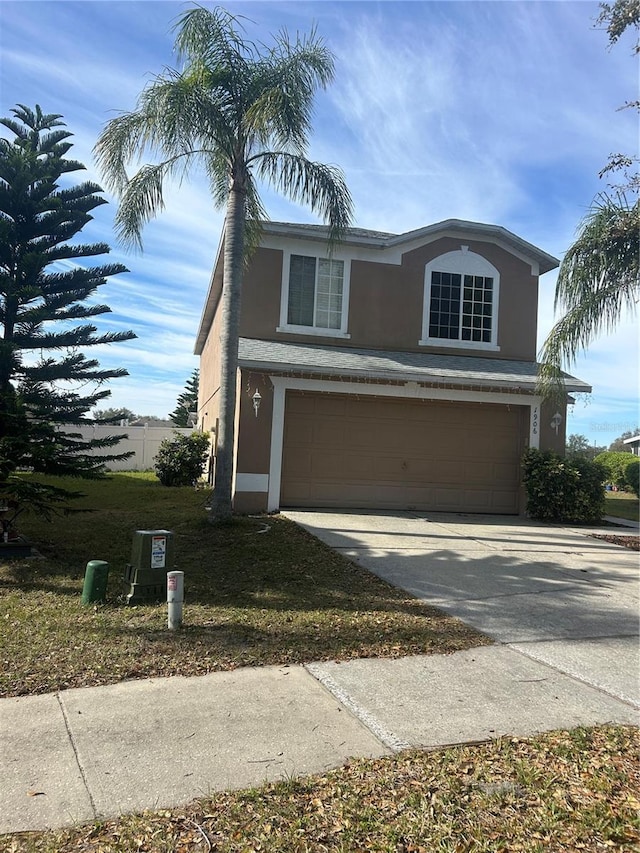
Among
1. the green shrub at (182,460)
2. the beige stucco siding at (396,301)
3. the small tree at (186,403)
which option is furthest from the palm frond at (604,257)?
the small tree at (186,403)

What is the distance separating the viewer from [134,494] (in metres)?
15.5

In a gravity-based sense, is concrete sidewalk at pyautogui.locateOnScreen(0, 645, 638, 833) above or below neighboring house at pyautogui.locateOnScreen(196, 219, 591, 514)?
below

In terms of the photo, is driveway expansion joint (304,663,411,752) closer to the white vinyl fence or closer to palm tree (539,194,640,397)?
palm tree (539,194,640,397)

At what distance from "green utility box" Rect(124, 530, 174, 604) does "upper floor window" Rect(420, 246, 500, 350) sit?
9.48m

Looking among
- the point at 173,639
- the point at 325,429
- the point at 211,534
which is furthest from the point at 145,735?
the point at 325,429

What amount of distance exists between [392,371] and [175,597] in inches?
310

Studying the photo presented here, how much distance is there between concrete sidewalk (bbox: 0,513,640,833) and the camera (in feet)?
10.3

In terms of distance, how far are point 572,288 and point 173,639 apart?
24.1 ft

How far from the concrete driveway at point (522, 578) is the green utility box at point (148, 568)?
2730mm

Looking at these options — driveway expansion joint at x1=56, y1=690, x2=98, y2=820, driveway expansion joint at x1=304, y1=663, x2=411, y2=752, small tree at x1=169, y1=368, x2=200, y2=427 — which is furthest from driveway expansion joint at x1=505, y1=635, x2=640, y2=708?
small tree at x1=169, y1=368, x2=200, y2=427

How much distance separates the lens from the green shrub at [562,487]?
1291cm

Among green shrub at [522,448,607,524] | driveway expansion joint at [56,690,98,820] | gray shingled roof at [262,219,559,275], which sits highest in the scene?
gray shingled roof at [262,219,559,275]

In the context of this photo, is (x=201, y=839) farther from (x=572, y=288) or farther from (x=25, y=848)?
(x=572, y=288)

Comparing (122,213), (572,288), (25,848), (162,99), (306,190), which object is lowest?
(25,848)
